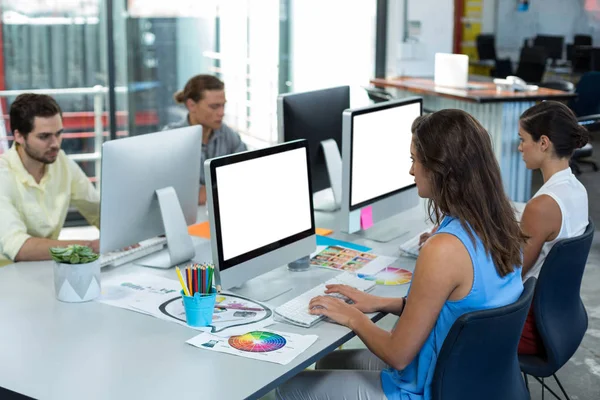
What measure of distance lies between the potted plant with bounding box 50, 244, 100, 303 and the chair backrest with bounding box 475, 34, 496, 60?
8.68m

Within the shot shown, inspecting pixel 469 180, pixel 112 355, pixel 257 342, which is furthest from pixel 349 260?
pixel 112 355

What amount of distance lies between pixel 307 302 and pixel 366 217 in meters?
0.70

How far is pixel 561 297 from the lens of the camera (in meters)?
2.43

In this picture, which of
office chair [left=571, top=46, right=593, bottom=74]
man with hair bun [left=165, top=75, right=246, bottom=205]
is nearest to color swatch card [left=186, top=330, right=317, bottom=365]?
man with hair bun [left=165, top=75, right=246, bottom=205]

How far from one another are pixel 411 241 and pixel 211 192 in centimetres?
90

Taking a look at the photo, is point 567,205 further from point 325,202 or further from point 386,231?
point 325,202

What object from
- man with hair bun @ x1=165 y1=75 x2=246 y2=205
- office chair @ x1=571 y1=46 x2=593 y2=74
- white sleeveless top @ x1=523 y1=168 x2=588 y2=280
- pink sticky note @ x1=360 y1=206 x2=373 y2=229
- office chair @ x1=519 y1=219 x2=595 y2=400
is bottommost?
office chair @ x1=519 y1=219 x2=595 y2=400

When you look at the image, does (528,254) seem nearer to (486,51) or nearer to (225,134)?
(225,134)

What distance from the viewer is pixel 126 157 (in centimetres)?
246

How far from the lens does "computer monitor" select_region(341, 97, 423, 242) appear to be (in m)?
2.78

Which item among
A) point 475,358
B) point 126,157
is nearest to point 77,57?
point 126,157

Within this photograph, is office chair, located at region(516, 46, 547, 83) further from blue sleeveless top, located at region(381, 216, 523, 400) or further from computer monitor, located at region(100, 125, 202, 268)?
blue sleeveless top, located at region(381, 216, 523, 400)

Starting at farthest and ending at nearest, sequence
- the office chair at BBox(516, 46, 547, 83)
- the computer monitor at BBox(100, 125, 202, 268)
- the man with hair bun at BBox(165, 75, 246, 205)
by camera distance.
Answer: the office chair at BBox(516, 46, 547, 83)
the man with hair bun at BBox(165, 75, 246, 205)
the computer monitor at BBox(100, 125, 202, 268)

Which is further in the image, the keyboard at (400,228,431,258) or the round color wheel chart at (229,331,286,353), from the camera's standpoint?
A: the keyboard at (400,228,431,258)
